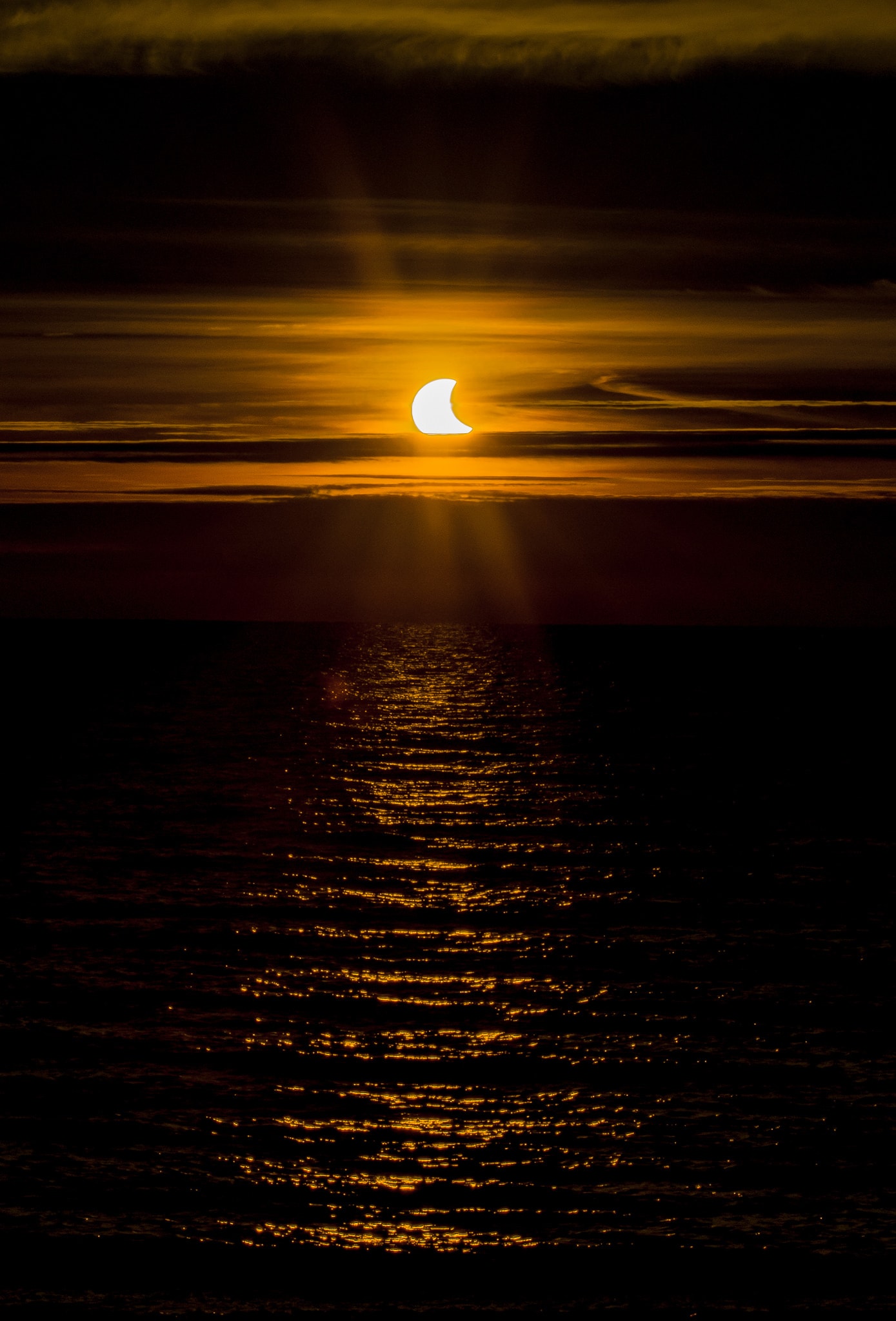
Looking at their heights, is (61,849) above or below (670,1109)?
above

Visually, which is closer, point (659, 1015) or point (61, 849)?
point (659, 1015)

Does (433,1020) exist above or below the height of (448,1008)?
below

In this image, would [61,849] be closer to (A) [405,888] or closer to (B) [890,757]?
(A) [405,888]

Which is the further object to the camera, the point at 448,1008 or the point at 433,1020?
the point at 448,1008

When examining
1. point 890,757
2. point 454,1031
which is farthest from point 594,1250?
point 890,757

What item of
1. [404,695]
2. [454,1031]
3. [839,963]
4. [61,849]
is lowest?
[454,1031]

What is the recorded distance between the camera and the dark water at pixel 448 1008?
1239 centimetres

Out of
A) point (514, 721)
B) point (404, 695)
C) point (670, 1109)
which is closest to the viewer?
point (670, 1109)

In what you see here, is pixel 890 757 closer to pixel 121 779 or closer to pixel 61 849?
pixel 121 779

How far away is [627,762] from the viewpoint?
56.1 m

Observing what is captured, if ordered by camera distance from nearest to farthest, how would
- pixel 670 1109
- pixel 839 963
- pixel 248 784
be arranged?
pixel 670 1109
pixel 839 963
pixel 248 784

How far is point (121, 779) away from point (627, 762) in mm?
22176

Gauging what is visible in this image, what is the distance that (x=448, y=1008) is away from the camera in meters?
18.6

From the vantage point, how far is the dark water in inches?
488
